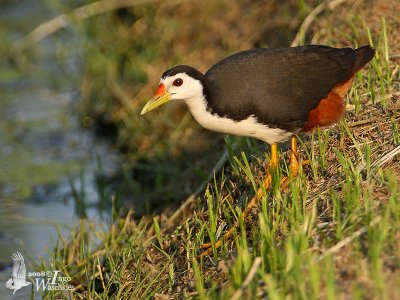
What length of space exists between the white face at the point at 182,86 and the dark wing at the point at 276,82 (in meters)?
0.08

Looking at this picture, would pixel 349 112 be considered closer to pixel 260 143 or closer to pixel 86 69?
pixel 260 143

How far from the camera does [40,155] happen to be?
8.61 m

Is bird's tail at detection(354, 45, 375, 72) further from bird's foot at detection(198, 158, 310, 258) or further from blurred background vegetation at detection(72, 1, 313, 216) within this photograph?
blurred background vegetation at detection(72, 1, 313, 216)

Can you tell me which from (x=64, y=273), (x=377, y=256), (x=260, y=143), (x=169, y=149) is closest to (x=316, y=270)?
(x=377, y=256)

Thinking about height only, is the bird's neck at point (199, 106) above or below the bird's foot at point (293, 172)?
above

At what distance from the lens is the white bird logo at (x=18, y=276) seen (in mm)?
5797

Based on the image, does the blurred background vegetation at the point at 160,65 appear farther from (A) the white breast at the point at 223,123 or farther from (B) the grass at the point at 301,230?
(A) the white breast at the point at 223,123

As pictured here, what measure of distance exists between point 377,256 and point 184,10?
6.10m

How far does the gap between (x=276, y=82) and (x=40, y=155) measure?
392cm

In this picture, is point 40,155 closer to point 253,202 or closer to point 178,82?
point 178,82

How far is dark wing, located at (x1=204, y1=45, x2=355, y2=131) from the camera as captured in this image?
524 centimetres

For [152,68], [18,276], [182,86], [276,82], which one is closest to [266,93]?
[276,82]

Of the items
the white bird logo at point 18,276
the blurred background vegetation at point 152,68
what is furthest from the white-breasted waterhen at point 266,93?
the blurred background vegetation at point 152,68

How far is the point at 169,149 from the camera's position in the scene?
784 cm
